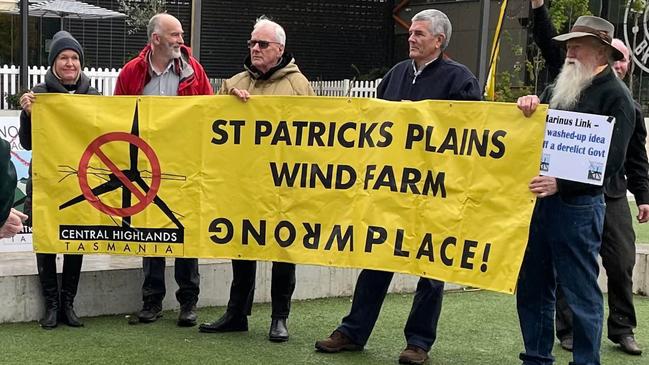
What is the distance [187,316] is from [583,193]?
2670mm

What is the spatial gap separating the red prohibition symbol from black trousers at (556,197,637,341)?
8.36 feet

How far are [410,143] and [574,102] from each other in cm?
89

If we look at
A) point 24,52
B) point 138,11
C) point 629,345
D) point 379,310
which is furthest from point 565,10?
point 379,310

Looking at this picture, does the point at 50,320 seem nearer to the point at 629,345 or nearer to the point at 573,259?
the point at 573,259

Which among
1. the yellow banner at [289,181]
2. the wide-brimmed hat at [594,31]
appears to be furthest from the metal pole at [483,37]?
the wide-brimmed hat at [594,31]

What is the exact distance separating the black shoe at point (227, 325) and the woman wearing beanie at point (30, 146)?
2.62ft

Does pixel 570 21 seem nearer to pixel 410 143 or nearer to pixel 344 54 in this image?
pixel 344 54

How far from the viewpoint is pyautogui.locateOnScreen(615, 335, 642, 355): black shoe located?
5531 mm

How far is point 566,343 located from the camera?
5.59 metres

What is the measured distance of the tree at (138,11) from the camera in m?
18.9

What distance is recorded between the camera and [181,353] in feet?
16.8

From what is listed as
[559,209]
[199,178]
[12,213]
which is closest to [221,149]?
[199,178]

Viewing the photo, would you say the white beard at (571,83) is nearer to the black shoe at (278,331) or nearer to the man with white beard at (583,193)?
A: the man with white beard at (583,193)

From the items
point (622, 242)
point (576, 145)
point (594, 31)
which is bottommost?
point (622, 242)
